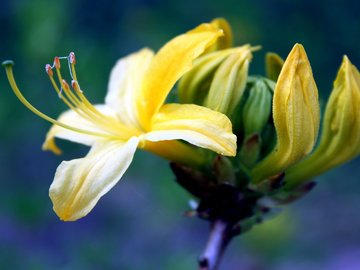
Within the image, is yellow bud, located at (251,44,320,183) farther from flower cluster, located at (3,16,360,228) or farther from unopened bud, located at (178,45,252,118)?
unopened bud, located at (178,45,252,118)

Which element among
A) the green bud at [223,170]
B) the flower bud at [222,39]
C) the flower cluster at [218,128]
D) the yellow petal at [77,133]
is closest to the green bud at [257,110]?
the flower cluster at [218,128]

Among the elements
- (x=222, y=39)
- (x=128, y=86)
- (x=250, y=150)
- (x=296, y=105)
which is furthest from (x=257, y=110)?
(x=128, y=86)

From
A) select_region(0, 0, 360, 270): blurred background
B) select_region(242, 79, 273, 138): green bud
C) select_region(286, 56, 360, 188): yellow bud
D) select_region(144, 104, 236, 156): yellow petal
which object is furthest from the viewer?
select_region(0, 0, 360, 270): blurred background

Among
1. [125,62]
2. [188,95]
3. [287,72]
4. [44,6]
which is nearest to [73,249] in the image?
[44,6]

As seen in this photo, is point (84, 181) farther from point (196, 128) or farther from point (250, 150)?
point (250, 150)

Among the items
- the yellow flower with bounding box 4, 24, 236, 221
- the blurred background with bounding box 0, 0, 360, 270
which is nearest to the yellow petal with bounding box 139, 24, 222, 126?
the yellow flower with bounding box 4, 24, 236, 221

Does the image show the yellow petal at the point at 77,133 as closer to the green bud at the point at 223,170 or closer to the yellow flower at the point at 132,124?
the yellow flower at the point at 132,124
